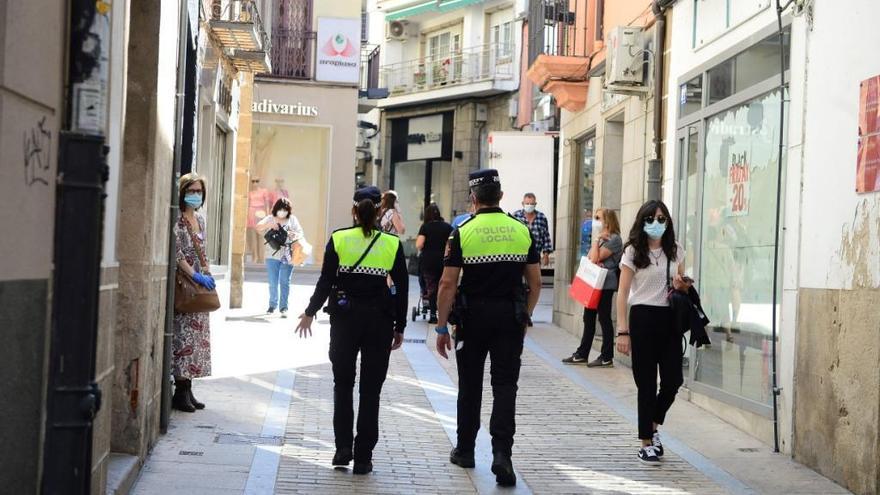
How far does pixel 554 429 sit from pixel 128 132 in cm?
435

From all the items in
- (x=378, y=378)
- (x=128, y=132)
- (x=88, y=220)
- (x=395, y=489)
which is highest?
(x=128, y=132)

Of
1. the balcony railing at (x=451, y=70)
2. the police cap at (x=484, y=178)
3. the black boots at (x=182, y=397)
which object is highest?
the balcony railing at (x=451, y=70)

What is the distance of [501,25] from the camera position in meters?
43.4

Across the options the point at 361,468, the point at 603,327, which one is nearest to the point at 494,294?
the point at 361,468

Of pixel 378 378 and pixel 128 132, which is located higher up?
pixel 128 132

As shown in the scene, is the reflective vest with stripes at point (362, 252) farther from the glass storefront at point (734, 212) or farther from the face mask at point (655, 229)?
the glass storefront at point (734, 212)

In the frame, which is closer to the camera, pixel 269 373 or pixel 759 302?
pixel 759 302

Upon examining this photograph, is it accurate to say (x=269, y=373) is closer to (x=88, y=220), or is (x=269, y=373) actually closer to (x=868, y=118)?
(x=868, y=118)

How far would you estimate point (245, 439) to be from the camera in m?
9.15

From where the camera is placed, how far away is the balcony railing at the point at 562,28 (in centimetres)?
1900

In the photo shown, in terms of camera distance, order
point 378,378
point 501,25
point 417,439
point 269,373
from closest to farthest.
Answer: point 378,378 < point 417,439 < point 269,373 < point 501,25

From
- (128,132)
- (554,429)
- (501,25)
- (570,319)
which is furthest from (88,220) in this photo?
(501,25)

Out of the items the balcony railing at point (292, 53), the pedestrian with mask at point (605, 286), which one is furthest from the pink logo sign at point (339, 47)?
the pedestrian with mask at point (605, 286)

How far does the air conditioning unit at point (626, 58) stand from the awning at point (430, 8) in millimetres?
28722
